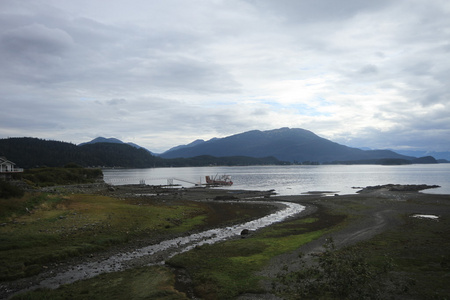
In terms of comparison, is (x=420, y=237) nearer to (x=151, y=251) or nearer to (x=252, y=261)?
(x=252, y=261)

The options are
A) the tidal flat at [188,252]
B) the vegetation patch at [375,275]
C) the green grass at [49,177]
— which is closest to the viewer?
the vegetation patch at [375,275]

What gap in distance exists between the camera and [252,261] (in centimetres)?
1970

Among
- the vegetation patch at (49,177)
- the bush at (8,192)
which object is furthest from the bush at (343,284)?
the vegetation patch at (49,177)

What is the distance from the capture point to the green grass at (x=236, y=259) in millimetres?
15211

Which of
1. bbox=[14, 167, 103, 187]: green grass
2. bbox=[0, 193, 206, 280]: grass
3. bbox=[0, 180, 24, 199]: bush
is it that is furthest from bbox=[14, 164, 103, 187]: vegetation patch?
bbox=[0, 193, 206, 280]: grass

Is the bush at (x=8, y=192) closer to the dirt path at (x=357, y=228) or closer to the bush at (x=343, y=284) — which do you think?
the dirt path at (x=357, y=228)

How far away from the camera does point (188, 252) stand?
71.5ft

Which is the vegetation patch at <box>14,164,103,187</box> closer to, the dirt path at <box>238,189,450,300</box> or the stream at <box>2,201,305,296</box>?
the stream at <box>2,201,305,296</box>

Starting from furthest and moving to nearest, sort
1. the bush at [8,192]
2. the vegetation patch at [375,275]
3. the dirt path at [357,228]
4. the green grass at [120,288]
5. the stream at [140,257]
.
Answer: the bush at [8,192] → the dirt path at [357,228] → the stream at [140,257] → the green grass at [120,288] → the vegetation patch at [375,275]

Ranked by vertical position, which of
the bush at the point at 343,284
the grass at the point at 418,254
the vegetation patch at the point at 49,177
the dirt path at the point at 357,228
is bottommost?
the dirt path at the point at 357,228

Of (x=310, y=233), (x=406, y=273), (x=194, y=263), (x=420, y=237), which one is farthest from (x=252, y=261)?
(x=420, y=237)

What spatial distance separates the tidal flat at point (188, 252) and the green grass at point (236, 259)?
0.19 ft

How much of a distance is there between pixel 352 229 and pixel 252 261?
15.6 meters

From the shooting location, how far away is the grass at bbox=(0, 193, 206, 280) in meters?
19.6
